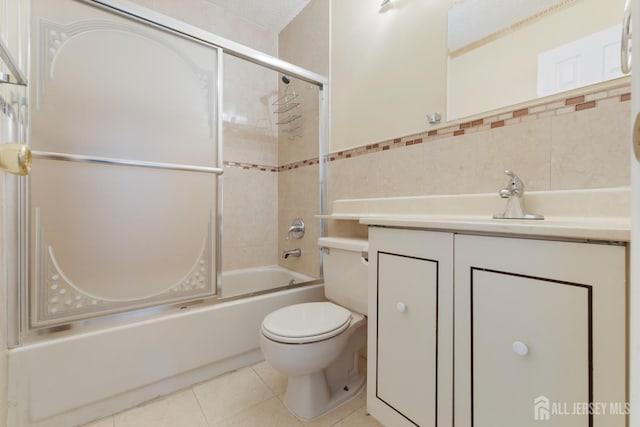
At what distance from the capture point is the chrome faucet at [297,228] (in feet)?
7.09

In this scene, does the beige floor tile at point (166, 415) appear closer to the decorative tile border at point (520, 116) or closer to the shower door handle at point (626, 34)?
the decorative tile border at point (520, 116)

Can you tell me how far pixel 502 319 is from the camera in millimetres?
669

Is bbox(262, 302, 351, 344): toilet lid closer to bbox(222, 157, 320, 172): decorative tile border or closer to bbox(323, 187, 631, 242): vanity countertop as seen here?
bbox(323, 187, 631, 242): vanity countertop

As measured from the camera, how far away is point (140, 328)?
4.08 ft

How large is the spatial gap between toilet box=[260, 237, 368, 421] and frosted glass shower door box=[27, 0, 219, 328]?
1.74ft

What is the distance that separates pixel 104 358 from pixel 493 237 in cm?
155

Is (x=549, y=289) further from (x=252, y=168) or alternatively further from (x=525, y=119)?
(x=252, y=168)

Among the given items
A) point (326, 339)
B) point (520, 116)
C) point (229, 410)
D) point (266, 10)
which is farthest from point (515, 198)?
point (266, 10)

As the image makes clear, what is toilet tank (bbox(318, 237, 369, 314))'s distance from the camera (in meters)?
1.31

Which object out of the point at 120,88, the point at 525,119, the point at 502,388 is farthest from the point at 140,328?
the point at 525,119

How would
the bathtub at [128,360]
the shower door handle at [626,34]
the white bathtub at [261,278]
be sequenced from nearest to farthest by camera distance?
the shower door handle at [626,34], the bathtub at [128,360], the white bathtub at [261,278]

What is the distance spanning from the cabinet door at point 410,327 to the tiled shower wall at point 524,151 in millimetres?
523

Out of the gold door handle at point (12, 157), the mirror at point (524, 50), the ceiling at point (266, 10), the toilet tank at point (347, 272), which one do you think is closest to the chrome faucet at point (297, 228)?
the toilet tank at point (347, 272)

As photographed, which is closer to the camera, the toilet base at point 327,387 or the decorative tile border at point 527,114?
the decorative tile border at point 527,114
